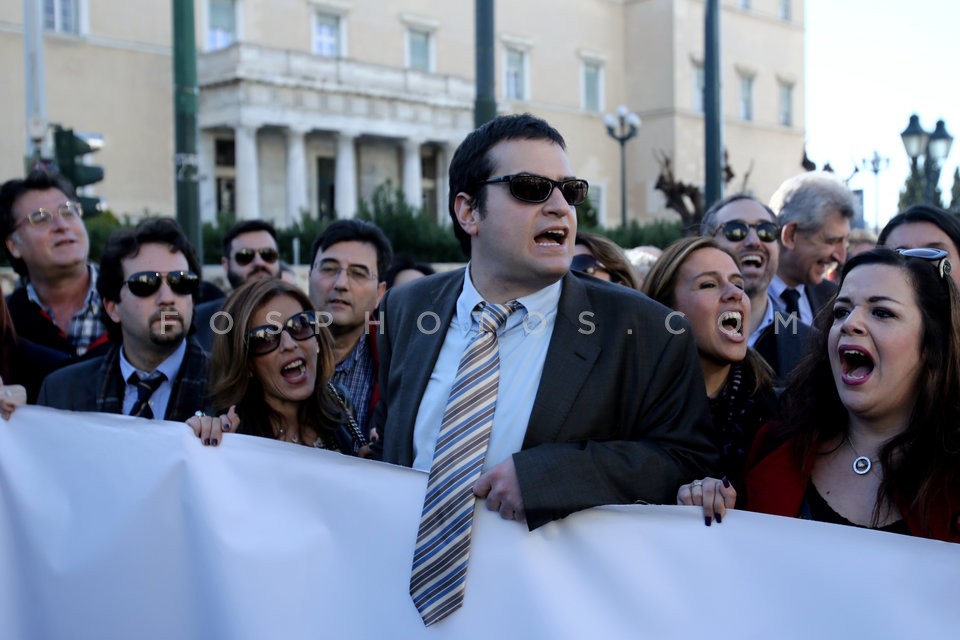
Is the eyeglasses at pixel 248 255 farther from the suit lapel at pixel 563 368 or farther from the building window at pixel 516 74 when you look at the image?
the building window at pixel 516 74

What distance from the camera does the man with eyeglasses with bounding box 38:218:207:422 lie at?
13.2 ft

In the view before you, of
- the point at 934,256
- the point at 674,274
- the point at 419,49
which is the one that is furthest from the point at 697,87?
the point at 934,256

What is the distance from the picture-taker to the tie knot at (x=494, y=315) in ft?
9.13

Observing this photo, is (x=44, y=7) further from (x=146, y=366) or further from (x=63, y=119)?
(x=146, y=366)

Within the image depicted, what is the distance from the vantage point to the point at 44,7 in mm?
31344

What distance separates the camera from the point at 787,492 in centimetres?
274

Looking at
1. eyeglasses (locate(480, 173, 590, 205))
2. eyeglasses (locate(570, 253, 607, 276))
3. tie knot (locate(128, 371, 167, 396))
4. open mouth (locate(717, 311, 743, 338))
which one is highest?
eyeglasses (locate(480, 173, 590, 205))

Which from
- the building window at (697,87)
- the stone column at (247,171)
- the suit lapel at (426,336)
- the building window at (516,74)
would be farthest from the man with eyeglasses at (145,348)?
the building window at (697,87)

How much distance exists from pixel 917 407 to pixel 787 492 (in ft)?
1.35

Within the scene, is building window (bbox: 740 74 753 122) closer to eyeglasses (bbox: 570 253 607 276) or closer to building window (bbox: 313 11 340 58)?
building window (bbox: 313 11 340 58)

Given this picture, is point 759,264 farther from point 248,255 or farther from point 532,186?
point 248,255

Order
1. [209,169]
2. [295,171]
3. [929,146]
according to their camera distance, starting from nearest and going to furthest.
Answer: [929,146] < [209,169] < [295,171]

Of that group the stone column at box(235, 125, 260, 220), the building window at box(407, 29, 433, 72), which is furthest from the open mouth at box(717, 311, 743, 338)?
the building window at box(407, 29, 433, 72)

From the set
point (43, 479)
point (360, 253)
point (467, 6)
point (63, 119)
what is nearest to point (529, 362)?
point (43, 479)
